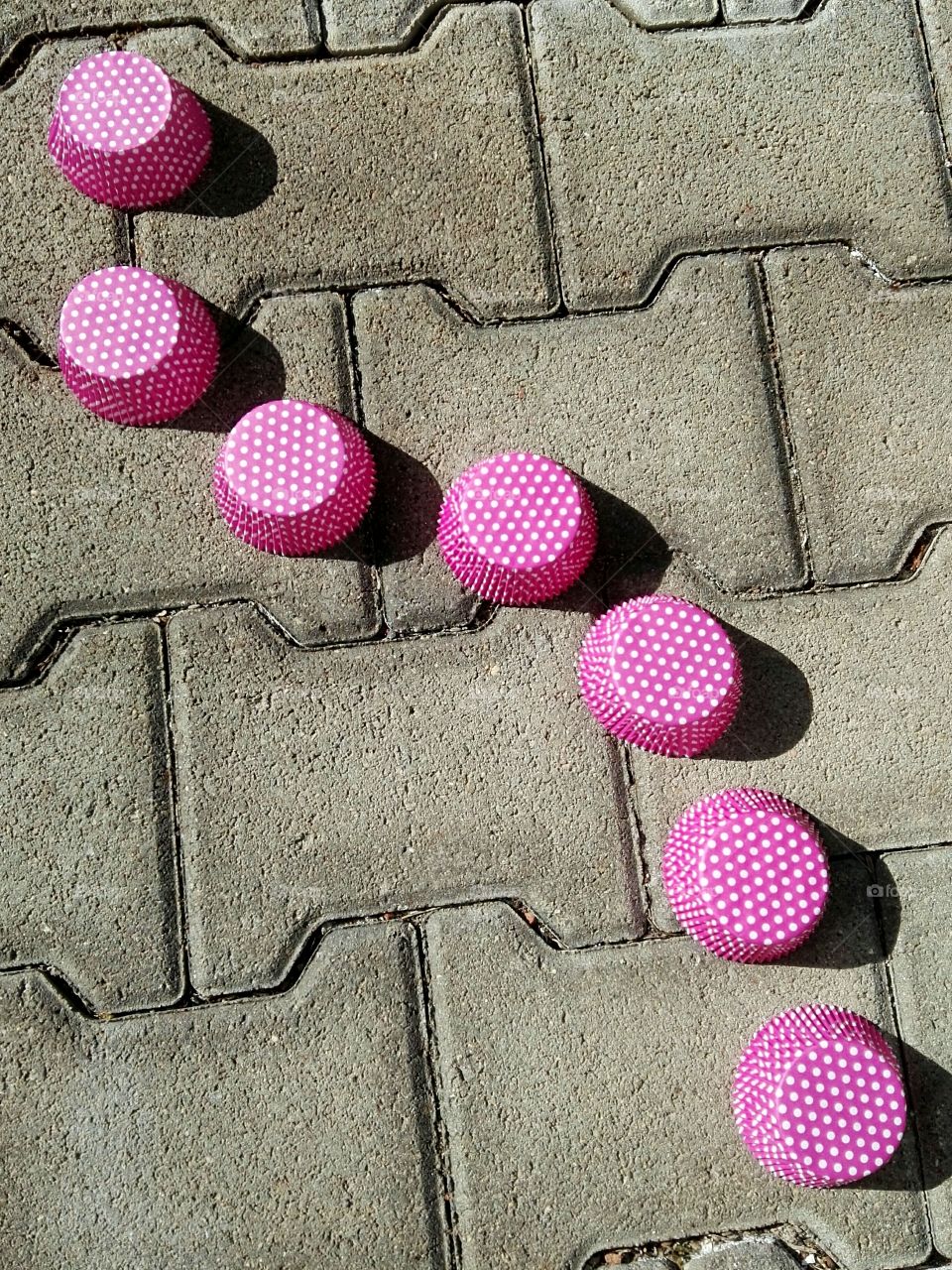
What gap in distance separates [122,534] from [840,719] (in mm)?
1424

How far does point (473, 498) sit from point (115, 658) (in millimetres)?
740

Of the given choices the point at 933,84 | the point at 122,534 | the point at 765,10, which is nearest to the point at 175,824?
the point at 122,534

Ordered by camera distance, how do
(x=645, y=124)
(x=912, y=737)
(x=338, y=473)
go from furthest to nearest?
(x=645, y=124)
(x=912, y=737)
(x=338, y=473)

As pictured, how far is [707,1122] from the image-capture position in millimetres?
2164

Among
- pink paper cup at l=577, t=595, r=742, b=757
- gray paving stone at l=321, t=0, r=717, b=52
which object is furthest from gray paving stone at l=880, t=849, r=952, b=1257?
gray paving stone at l=321, t=0, r=717, b=52

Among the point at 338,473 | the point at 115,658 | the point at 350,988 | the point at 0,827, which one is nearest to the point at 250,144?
the point at 338,473

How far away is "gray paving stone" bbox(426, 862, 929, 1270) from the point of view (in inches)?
84.1

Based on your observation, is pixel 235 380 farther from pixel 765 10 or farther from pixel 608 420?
pixel 765 10

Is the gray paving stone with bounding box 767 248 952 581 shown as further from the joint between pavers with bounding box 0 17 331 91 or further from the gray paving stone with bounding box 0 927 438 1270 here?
the gray paving stone with bounding box 0 927 438 1270

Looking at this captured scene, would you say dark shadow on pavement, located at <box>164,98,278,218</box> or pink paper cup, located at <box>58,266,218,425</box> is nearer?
pink paper cup, located at <box>58,266,218,425</box>

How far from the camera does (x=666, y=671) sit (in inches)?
82.2

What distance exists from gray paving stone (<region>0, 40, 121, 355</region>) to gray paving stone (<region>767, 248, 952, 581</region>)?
4.49 ft

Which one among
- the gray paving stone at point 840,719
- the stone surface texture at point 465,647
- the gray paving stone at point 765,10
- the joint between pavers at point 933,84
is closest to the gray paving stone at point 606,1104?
the stone surface texture at point 465,647

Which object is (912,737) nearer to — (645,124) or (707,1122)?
(707,1122)
